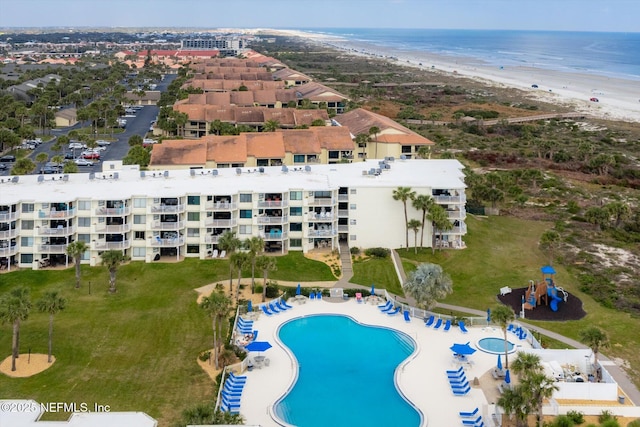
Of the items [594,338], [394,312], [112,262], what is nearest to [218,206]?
[112,262]

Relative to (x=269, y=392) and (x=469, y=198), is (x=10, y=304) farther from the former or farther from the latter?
(x=469, y=198)

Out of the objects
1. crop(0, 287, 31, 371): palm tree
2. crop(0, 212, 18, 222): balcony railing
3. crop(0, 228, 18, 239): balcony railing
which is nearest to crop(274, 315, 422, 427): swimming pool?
→ crop(0, 287, 31, 371): palm tree

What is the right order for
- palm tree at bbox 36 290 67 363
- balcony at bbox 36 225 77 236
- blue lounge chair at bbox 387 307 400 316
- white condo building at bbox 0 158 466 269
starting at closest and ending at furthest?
palm tree at bbox 36 290 67 363 < blue lounge chair at bbox 387 307 400 316 < balcony at bbox 36 225 77 236 < white condo building at bbox 0 158 466 269

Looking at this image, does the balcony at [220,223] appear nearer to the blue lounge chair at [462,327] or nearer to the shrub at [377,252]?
the shrub at [377,252]

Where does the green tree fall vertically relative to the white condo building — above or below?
below

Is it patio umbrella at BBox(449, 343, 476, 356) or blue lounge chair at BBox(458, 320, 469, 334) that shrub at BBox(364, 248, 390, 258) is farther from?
patio umbrella at BBox(449, 343, 476, 356)

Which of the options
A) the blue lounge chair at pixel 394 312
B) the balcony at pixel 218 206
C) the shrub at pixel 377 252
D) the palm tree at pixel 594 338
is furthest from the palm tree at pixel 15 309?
the palm tree at pixel 594 338

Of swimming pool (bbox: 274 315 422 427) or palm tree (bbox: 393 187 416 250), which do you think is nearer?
swimming pool (bbox: 274 315 422 427)

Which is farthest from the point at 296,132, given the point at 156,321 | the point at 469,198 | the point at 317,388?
the point at 317,388
